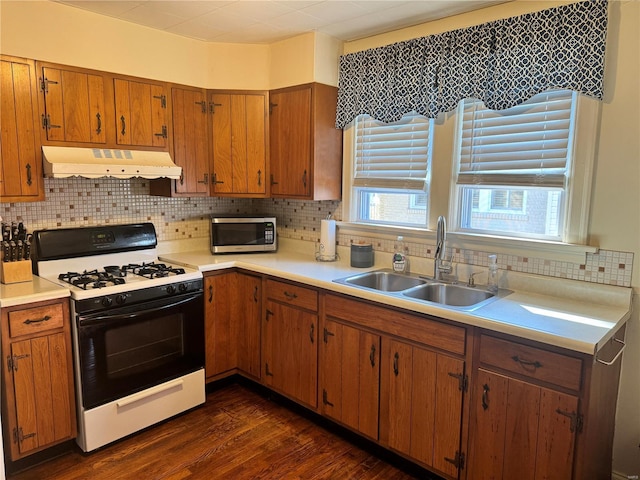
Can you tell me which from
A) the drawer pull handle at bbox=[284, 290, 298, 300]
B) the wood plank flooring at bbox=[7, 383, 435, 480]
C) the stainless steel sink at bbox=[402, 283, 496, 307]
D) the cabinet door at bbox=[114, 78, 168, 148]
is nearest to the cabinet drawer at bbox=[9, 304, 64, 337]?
the wood plank flooring at bbox=[7, 383, 435, 480]

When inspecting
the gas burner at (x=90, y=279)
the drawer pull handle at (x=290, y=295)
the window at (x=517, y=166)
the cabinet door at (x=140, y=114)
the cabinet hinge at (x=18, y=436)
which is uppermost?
the cabinet door at (x=140, y=114)

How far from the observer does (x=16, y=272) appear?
247cm

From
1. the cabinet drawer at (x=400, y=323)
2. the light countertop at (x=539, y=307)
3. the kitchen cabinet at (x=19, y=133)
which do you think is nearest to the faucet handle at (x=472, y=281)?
the light countertop at (x=539, y=307)

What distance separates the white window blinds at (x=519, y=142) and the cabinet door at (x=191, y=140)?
1.78m

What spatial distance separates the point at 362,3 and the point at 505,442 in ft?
7.57

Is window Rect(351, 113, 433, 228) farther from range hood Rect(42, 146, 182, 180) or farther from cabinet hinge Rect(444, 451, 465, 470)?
cabinet hinge Rect(444, 451, 465, 470)

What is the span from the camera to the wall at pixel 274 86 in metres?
2.08

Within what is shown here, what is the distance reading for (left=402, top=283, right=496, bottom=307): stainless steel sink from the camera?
8.12ft

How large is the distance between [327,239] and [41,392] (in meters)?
1.90

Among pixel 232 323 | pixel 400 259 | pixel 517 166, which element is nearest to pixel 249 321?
pixel 232 323

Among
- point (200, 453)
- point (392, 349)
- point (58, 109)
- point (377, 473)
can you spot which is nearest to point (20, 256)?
point (58, 109)

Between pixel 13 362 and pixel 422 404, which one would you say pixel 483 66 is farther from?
pixel 13 362

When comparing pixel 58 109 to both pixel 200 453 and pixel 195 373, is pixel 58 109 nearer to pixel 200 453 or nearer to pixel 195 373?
pixel 195 373

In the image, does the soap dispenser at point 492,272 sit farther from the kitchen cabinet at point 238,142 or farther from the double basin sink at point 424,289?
the kitchen cabinet at point 238,142
